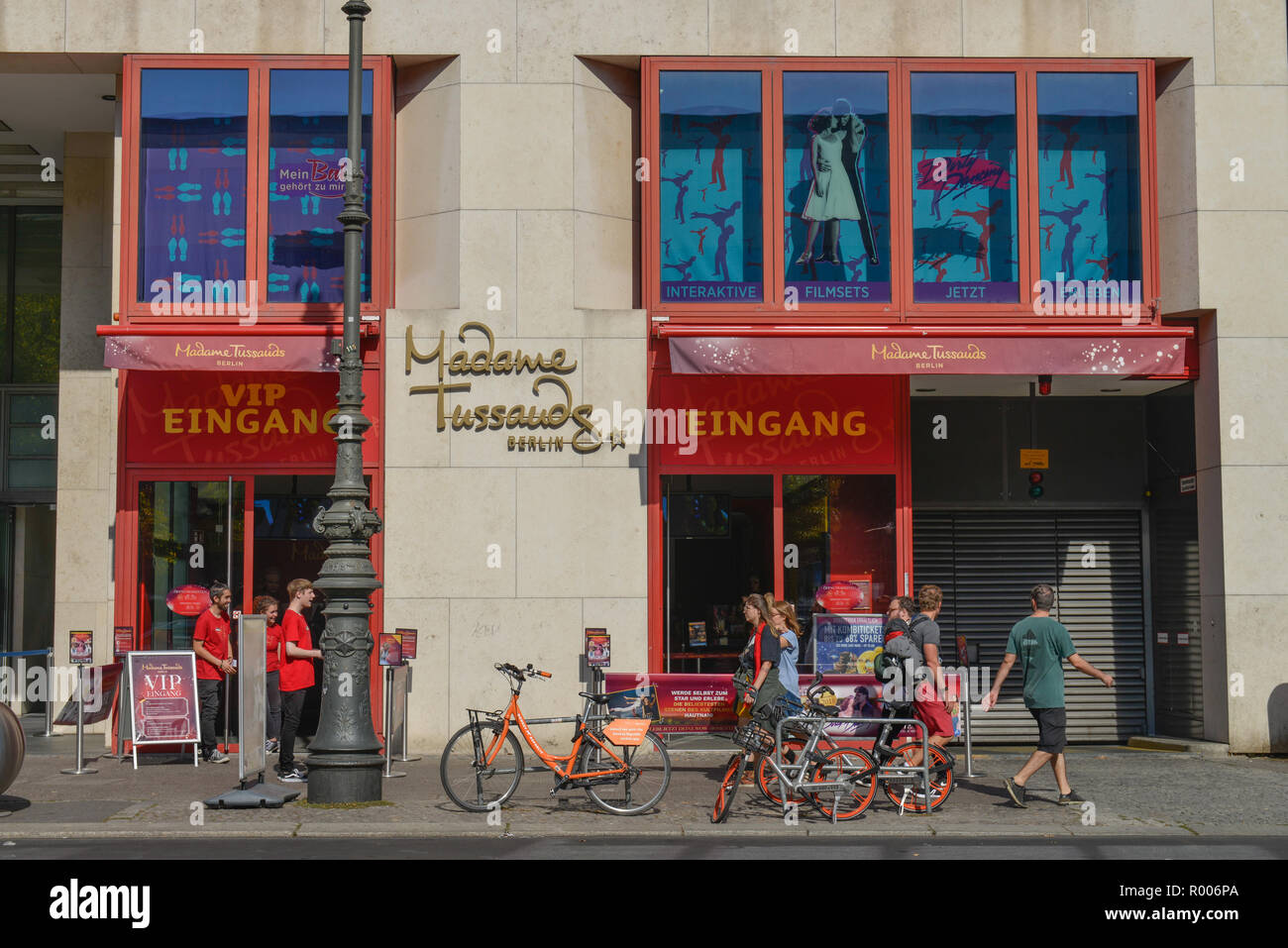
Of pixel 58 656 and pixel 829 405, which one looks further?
pixel 58 656

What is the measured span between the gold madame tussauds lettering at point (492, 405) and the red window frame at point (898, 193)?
1.49 meters

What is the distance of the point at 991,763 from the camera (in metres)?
15.7

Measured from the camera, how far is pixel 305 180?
1656cm

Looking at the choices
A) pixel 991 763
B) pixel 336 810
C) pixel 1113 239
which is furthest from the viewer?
pixel 1113 239

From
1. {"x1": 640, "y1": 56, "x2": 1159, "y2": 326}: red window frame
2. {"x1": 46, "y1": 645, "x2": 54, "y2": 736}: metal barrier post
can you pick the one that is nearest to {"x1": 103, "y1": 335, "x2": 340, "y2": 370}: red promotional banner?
{"x1": 640, "y1": 56, "x2": 1159, "y2": 326}: red window frame

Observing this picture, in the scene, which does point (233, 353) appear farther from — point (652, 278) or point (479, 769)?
point (479, 769)

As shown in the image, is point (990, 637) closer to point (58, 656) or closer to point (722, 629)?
point (722, 629)

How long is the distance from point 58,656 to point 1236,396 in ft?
48.2

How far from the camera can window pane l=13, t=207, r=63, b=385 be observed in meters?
21.6

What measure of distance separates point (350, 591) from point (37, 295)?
12204 millimetres

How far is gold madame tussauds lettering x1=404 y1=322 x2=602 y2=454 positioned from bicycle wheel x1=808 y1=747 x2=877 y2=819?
18.0 ft

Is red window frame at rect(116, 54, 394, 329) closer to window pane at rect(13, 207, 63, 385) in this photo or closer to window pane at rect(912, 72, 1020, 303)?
window pane at rect(13, 207, 63, 385)

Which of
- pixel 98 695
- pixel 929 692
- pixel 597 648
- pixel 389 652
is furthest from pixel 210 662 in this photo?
pixel 929 692

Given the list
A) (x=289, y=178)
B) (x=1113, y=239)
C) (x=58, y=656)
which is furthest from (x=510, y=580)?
(x=1113, y=239)
